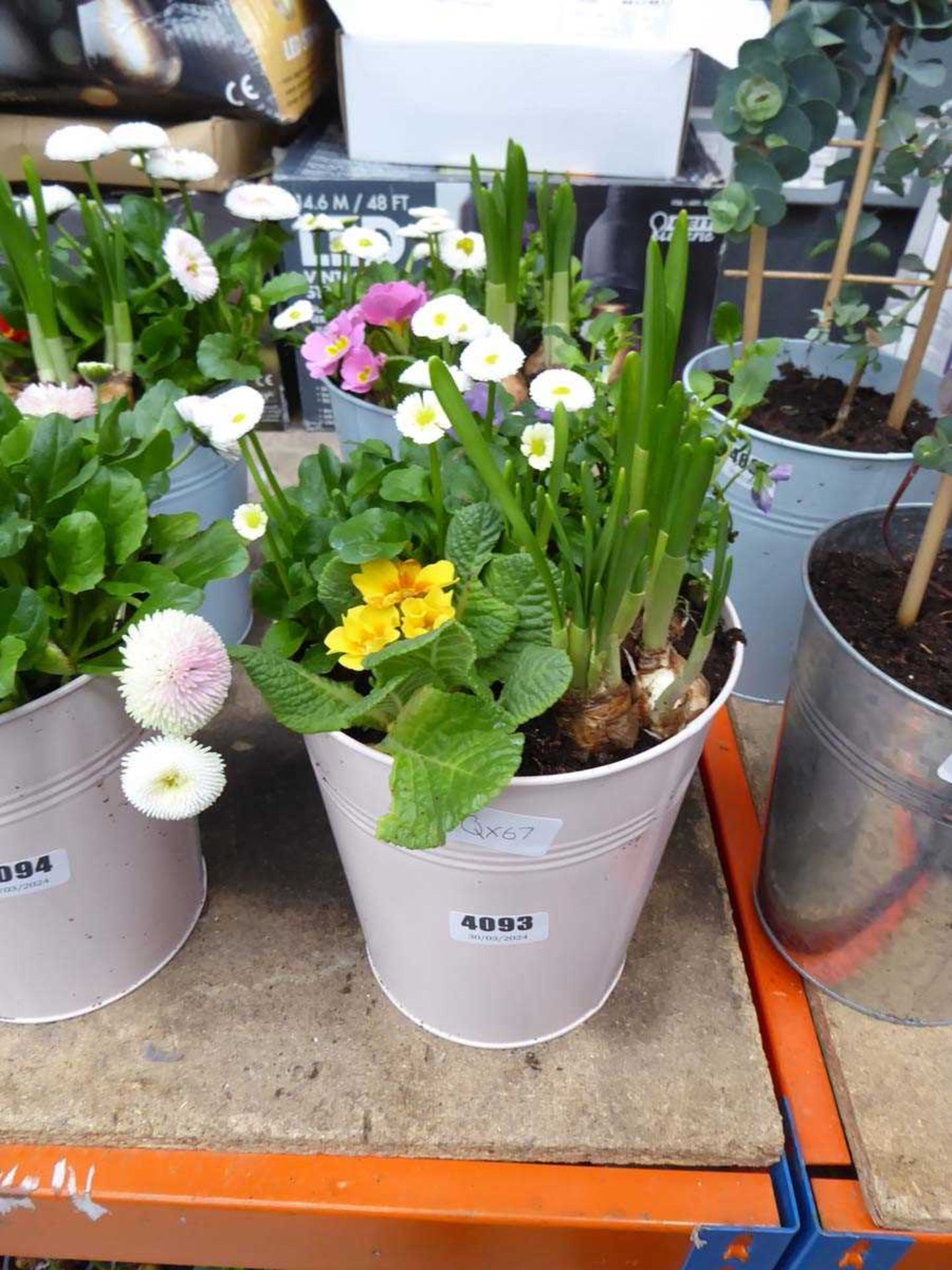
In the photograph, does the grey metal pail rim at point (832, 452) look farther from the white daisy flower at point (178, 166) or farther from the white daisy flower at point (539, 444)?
the white daisy flower at point (178, 166)

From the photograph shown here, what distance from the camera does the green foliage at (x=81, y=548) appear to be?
1.61 ft

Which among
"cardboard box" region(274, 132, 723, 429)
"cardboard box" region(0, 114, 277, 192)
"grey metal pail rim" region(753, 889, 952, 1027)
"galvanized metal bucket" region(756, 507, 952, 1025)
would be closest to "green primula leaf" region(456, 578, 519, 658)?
"galvanized metal bucket" region(756, 507, 952, 1025)

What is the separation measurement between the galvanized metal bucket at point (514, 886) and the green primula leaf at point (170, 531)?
0.16 metres

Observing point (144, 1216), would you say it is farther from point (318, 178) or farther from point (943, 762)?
point (318, 178)

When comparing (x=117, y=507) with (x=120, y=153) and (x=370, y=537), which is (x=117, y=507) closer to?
(x=370, y=537)

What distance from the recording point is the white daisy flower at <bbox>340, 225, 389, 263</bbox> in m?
0.70

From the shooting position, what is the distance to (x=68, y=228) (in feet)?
3.80

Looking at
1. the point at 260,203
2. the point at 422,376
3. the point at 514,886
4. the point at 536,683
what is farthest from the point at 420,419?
the point at 260,203

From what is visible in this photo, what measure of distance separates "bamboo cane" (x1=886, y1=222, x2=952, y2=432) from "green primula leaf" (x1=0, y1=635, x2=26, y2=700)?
0.70 meters

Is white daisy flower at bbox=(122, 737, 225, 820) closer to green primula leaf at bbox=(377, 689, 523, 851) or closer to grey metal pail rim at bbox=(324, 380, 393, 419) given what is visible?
green primula leaf at bbox=(377, 689, 523, 851)

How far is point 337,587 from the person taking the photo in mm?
489

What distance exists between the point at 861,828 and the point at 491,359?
37 cm

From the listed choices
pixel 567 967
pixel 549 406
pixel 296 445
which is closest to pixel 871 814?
pixel 567 967

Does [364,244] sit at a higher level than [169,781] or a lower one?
higher
